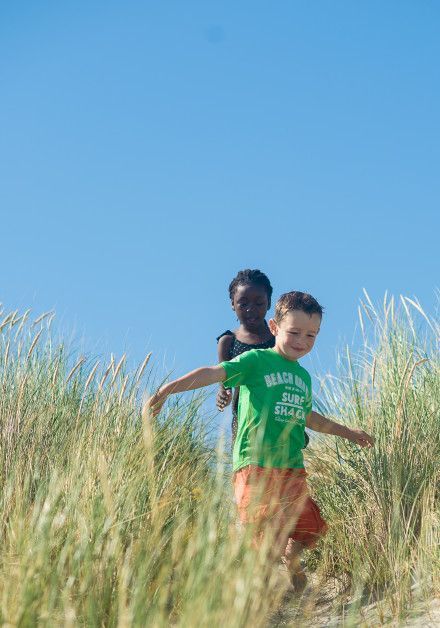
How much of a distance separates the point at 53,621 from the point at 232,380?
1.78 meters

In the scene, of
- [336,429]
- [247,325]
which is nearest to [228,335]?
[247,325]

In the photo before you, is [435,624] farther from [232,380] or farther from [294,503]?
[232,380]

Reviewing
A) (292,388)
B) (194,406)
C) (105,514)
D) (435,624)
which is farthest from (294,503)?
(194,406)

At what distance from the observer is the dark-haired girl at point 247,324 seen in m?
5.49

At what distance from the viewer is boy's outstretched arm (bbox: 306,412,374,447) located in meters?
4.50

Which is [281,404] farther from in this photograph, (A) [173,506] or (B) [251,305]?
(B) [251,305]

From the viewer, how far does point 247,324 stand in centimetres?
556

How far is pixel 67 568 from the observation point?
3.09 meters

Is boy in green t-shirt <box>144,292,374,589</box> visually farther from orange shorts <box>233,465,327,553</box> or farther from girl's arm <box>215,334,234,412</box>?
girl's arm <box>215,334,234,412</box>

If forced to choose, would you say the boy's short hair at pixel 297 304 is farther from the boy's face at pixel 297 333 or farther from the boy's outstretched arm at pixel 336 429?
the boy's outstretched arm at pixel 336 429

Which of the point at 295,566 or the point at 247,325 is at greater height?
the point at 247,325

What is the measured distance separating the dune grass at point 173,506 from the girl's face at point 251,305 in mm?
681

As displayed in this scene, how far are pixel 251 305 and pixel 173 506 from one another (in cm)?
193

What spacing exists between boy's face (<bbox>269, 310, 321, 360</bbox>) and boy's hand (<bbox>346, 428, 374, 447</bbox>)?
0.59m
